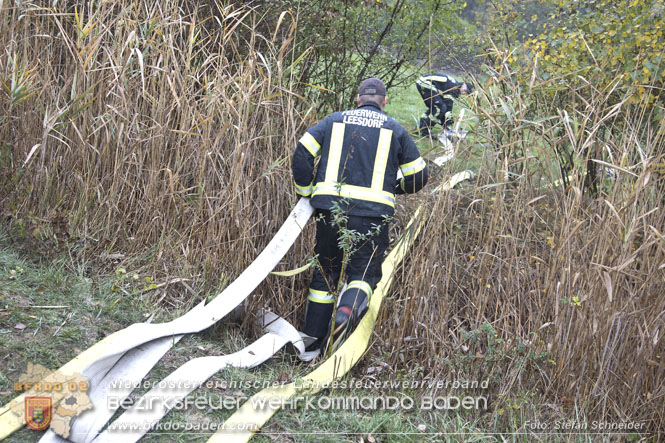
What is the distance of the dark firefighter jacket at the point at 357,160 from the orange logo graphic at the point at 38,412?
7.14ft

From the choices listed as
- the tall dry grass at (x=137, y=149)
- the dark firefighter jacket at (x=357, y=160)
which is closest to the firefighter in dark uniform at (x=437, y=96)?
the dark firefighter jacket at (x=357, y=160)

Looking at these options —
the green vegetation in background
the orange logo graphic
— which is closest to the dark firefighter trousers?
the green vegetation in background

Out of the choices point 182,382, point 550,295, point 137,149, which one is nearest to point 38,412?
point 182,382

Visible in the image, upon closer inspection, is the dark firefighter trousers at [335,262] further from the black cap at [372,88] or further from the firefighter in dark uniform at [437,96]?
the black cap at [372,88]

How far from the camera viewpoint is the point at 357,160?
423 cm

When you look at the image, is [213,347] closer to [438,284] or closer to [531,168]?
[438,284]

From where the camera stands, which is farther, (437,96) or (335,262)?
(437,96)

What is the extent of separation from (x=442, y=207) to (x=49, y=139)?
2993 millimetres

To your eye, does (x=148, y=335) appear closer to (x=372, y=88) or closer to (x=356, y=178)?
(x=356, y=178)

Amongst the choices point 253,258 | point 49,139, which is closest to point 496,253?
point 253,258

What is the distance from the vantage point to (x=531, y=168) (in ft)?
13.5

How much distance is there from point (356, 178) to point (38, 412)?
2473 mm

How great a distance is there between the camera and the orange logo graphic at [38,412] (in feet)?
8.70

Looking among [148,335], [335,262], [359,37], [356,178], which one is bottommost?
[148,335]
